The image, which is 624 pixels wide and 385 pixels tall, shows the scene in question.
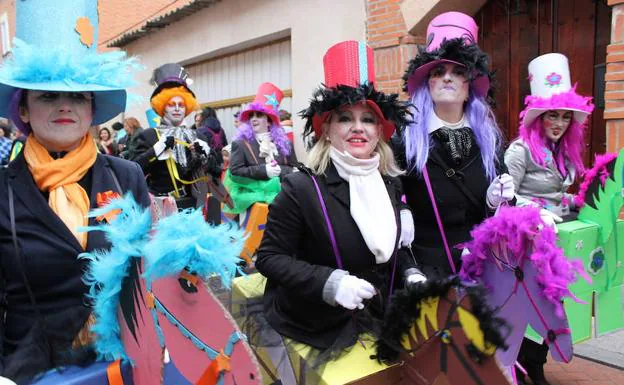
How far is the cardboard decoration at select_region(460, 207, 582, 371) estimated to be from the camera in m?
2.05

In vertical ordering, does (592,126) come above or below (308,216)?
above

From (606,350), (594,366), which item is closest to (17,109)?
(594,366)

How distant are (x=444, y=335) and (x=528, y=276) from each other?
0.77m

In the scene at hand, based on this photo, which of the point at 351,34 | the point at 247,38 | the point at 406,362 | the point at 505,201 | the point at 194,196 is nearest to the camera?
the point at 406,362

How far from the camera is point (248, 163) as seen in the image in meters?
5.63

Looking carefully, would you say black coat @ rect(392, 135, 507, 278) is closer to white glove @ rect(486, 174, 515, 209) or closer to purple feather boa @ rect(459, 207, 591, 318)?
white glove @ rect(486, 174, 515, 209)

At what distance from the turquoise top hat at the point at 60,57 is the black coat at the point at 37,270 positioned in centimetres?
34

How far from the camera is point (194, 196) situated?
520 cm

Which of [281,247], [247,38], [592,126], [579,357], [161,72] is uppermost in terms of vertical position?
[247,38]

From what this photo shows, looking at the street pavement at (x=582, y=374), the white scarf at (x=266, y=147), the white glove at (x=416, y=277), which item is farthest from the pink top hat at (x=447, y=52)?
the white scarf at (x=266, y=147)

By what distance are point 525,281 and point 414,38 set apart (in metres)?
4.66

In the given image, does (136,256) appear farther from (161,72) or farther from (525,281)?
(161,72)

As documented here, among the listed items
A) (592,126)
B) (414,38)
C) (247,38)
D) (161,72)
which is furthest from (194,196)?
(247,38)

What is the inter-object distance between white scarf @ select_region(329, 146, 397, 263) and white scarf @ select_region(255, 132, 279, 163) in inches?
137
